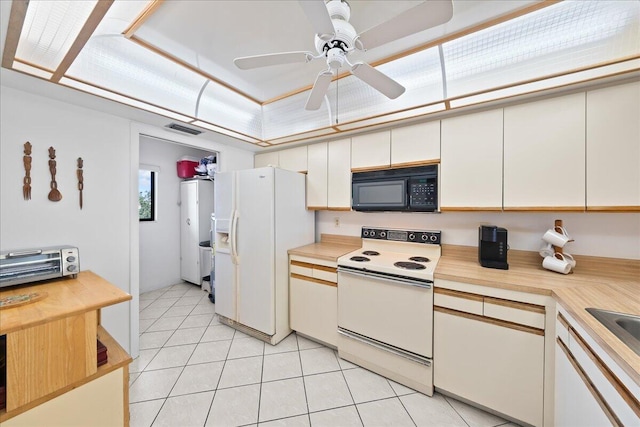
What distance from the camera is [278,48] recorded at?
61.4 inches

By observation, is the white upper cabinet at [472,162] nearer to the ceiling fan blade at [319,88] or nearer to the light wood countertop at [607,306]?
the light wood countertop at [607,306]

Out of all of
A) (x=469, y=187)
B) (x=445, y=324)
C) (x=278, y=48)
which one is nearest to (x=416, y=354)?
(x=445, y=324)

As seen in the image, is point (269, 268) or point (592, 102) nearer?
point (592, 102)

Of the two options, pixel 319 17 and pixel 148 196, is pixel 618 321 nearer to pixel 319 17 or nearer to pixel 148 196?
pixel 319 17

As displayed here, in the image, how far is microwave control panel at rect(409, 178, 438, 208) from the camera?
2.02 meters

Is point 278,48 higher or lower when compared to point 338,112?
higher

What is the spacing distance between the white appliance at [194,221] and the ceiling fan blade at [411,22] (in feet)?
11.6

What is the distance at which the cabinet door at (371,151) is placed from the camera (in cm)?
227

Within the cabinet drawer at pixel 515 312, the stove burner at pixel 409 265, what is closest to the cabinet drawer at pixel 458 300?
the cabinet drawer at pixel 515 312

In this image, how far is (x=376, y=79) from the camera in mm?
1287

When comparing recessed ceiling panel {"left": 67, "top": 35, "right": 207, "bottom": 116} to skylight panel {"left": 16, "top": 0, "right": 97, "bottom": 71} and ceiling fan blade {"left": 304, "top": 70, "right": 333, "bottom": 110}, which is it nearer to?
skylight panel {"left": 16, "top": 0, "right": 97, "bottom": 71}

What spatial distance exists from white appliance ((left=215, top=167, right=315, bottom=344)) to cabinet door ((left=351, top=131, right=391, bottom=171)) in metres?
0.69

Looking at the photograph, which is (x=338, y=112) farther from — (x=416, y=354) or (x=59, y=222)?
(x=59, y=222)

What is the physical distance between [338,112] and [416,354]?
2134mm
